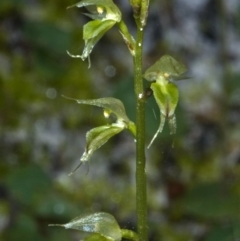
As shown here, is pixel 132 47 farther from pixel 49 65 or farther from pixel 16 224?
pixel 49 65

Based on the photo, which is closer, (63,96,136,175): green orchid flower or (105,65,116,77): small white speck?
(63,96,136,175): green orchid flower

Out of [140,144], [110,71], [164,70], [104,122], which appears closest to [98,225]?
[140,144]

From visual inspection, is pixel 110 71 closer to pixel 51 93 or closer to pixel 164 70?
pixel 51 93

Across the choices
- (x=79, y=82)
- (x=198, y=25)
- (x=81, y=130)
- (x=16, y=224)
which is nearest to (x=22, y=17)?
(x=79, y=82)

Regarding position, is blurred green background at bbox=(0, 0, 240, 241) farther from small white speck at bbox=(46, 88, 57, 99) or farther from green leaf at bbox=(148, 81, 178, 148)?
green leaf at bbox=(148, 81, 178, 148)

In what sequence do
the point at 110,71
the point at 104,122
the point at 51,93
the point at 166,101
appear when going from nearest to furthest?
1. the point at 166,101
2. the point at 104,122
3. the point at 51,93
4. the point at 110,71

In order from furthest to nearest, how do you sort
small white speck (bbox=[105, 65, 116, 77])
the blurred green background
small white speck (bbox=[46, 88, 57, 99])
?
small white speck (bbox=[105, 65, 116, 77])
small white speck (bbox=[46, 88, 57, 99])
the blurred green background

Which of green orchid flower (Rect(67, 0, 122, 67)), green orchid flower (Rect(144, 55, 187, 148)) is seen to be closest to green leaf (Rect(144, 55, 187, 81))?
green orchid flower (Rect(144, 55, 187, 148))
